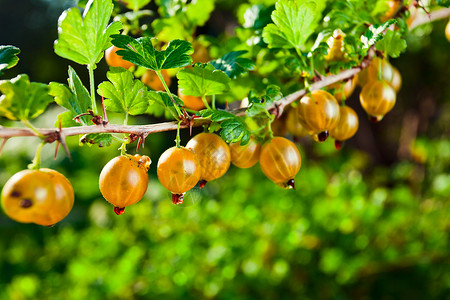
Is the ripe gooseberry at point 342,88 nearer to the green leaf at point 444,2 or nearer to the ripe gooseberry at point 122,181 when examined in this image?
the green leaf at point 444,2

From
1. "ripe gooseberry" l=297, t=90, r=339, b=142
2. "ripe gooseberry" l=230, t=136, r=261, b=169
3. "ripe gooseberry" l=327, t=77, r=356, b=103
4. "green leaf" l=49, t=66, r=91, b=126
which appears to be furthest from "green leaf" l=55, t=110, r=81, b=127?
"ripe gooseberry" l=327, t=77, r=356, b=103

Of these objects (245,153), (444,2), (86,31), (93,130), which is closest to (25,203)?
(93,130)

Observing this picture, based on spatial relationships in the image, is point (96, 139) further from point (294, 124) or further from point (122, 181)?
point (294, 124)

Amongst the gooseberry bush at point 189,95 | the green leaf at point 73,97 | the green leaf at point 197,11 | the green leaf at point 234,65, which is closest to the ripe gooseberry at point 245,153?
the gooseberry bush at point 189,95

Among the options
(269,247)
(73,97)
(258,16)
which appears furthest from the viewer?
(269,247)

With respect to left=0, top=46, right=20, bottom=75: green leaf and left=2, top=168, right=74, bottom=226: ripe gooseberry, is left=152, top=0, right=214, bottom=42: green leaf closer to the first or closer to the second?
left=0, top=46, right=20, bottom=75: green leaf

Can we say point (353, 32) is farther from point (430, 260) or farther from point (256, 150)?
point (430, 260)
